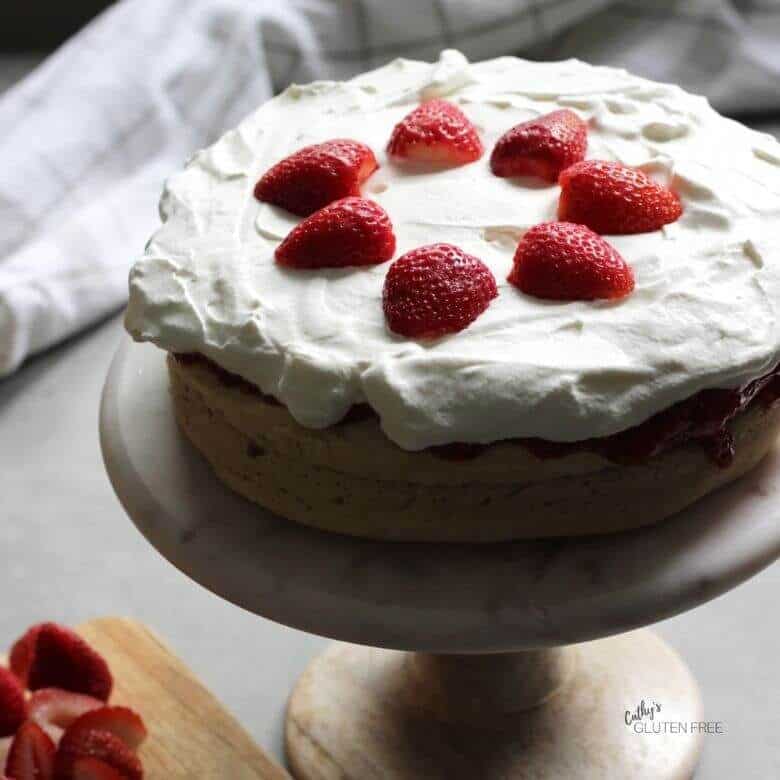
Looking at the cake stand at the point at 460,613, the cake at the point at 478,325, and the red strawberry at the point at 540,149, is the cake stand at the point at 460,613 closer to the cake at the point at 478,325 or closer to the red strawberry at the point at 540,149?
the cake at the point at 478,325

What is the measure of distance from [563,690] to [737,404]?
641mm

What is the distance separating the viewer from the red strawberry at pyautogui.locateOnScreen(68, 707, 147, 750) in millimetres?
1630

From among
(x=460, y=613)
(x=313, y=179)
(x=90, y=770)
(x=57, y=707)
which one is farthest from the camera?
(x=57, y=707)

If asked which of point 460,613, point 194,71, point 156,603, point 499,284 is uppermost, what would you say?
point 499,284

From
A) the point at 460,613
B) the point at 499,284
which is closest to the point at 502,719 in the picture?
the point at 460,613

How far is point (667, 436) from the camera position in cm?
122

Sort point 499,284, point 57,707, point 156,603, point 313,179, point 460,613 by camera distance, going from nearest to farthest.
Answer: point 460,613 < point 499,284 < point 313,179 < point 57,707 < point 156,603

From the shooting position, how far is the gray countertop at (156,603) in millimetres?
1785

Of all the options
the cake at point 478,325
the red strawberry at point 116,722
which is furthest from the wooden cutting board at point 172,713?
the cake at point 478,325

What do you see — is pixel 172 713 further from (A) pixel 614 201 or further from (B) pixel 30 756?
(A) pixel 614 201

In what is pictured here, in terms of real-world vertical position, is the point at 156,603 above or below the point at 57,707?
below

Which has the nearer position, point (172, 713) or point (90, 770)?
Answer: point (90, 770)

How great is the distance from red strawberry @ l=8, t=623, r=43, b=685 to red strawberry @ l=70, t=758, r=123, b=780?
0.20 metres

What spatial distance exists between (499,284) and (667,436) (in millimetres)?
233
